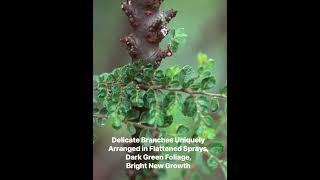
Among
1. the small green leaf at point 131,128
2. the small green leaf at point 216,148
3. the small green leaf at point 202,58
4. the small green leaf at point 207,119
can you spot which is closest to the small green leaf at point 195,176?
the small green leaf at point 216,148

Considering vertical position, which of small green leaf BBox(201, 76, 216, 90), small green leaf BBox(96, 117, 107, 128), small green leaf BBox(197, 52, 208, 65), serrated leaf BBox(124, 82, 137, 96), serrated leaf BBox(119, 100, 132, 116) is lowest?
Answer: small green leaf BBox(96, 117, 107, 128)

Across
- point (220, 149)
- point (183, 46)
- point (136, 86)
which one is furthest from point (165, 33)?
point (220, 149)

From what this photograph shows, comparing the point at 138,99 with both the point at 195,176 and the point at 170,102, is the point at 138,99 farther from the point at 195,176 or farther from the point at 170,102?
the point at 195,176

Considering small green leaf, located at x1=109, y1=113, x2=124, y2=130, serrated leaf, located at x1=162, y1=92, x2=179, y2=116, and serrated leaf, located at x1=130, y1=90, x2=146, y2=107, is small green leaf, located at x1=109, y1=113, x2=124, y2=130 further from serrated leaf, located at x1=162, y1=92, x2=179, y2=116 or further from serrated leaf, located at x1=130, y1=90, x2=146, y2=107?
serrated leaf, located at x1=162, y1=92, x2=179, y2=116

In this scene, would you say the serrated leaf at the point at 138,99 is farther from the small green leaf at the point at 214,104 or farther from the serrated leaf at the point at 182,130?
the small green leaf at the point at 214,104

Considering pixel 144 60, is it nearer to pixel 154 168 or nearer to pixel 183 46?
pixel 183 46

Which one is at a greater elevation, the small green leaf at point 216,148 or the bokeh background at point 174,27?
the bokeh background at point 174,27

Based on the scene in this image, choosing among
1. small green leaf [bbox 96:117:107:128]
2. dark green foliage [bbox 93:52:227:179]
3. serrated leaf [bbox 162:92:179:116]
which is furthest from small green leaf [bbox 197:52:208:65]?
small green leaf [bbox 96:117:107:128]

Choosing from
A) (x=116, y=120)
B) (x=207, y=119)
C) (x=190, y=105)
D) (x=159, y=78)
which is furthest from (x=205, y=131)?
(x=116, y=120)
